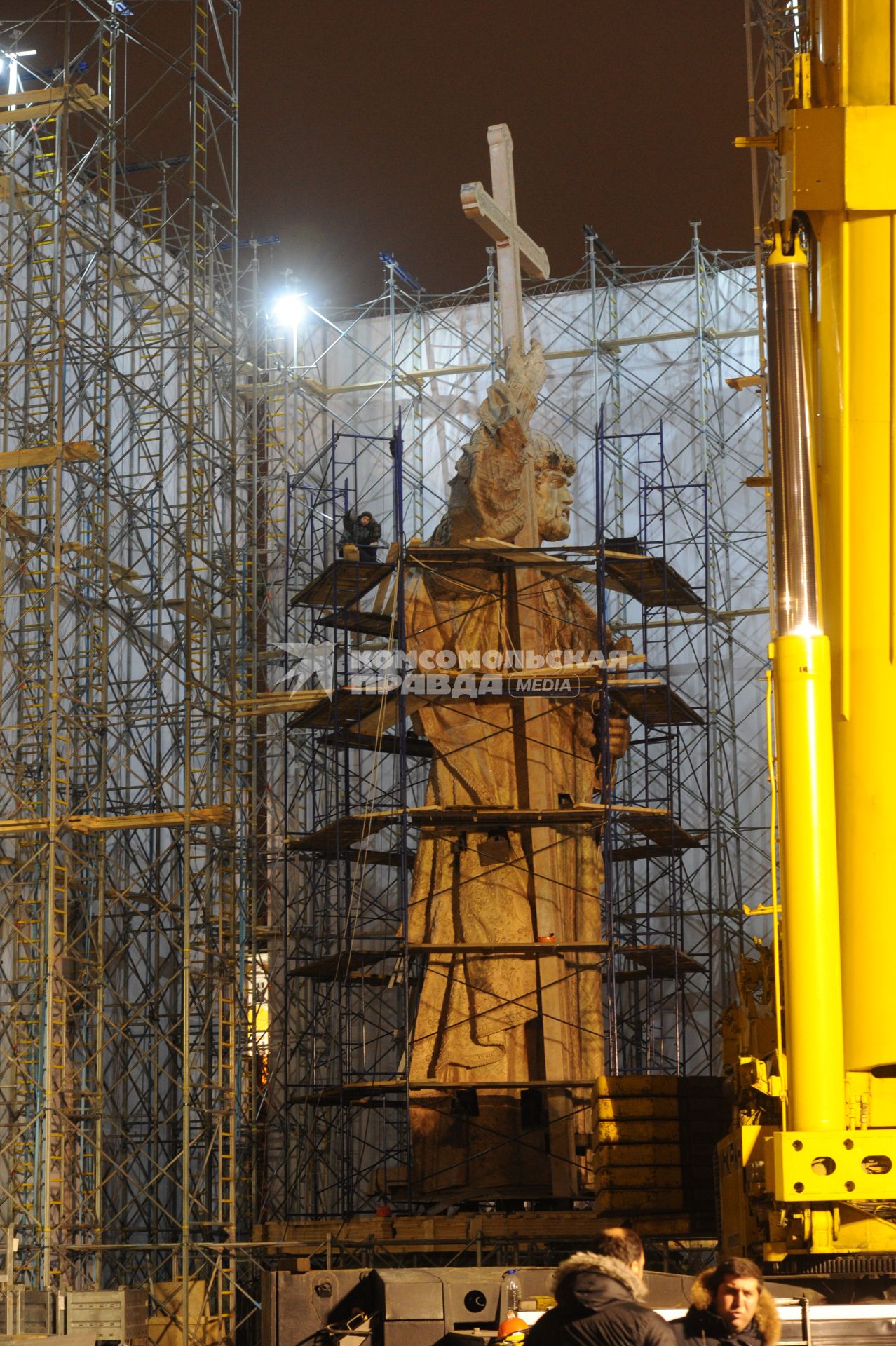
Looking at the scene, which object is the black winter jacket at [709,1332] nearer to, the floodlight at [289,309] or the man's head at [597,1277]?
the man's head at [597,1277]

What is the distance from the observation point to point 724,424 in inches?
1251

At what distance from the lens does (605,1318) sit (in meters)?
5.62

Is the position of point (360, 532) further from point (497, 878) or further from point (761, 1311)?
point (761, 1311)

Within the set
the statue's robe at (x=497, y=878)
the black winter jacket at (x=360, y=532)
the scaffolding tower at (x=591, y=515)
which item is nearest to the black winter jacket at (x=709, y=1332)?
the statue's robe at (x=497, y=878)

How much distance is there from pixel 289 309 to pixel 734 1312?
96.1 feet

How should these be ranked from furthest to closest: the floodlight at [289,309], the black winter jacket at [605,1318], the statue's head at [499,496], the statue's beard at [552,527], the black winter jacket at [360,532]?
1. the floodlight at [289,309]
2. the black winter jacket at [360,532]
3. the statue's beard at [552,527]
4. the statue's head at [499,496]
5. the black winter jacket at [605,1318]

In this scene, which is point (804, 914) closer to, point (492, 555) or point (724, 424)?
point (492, 555)

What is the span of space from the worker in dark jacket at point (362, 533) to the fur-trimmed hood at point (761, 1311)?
19127 millimetres

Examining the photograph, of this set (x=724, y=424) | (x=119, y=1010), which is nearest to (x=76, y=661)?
(x=119, y=1010)

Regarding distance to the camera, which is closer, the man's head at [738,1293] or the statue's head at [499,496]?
the man's head at [738,1293]

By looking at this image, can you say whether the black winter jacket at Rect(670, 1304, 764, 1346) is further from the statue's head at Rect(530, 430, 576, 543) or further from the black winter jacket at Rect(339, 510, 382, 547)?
the black winter jacket at Rect(339, 510, 382, 547)

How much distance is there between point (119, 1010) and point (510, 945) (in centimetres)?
883

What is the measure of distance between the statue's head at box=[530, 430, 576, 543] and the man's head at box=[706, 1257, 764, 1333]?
17.8 m

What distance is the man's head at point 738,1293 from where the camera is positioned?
5848mm
